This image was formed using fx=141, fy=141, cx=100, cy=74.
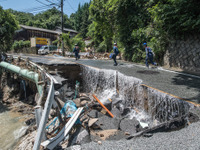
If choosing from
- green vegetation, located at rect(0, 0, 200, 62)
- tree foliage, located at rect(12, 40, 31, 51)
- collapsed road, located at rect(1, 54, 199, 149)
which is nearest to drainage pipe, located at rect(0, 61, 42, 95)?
collapsed road, located at rect(1, 54, 199, 149)

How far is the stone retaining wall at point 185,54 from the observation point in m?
8.95

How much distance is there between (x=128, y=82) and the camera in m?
7.10

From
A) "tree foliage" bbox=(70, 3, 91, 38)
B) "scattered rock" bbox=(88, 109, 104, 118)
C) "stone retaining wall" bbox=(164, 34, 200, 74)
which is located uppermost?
"tree foliage" bbox=(70, 3, 91, 38)

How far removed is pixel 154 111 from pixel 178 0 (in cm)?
751

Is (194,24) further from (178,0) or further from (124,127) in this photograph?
(124,127)

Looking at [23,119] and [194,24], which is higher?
[194,24]

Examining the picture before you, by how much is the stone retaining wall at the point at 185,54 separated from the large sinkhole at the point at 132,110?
4854 mm

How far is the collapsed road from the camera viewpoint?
10.9ft

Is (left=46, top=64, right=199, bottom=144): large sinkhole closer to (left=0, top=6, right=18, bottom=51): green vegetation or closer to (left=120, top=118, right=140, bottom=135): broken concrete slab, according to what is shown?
(left=120, top=118, right=140, bottom=135): broken concrete slab

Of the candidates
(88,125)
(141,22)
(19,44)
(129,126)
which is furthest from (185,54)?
(19,44)

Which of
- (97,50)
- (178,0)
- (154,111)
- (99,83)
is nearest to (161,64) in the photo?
(178,0)

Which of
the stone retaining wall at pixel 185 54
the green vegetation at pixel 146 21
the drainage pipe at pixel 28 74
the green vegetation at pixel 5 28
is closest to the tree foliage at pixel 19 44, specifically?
the green vegetation at pixel 5 28

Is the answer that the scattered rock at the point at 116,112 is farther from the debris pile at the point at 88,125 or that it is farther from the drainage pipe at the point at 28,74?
the drainage pipe at the point at 28,74

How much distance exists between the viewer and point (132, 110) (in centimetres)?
666
